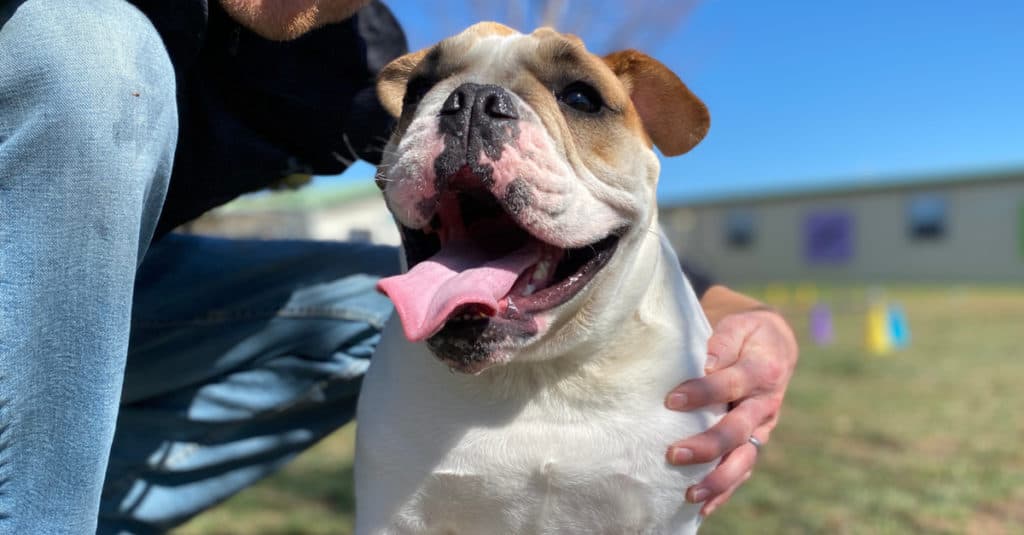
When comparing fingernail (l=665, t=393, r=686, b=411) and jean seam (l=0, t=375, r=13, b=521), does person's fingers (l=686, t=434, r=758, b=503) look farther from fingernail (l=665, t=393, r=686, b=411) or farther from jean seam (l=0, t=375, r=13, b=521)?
jean seam (l=0, t=375, r=13, b=521)

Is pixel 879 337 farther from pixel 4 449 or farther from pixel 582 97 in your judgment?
pixel 4 449

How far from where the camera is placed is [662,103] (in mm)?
2055

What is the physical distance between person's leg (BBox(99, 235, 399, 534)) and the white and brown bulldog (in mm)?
547

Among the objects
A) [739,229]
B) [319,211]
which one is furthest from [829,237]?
[319,211]

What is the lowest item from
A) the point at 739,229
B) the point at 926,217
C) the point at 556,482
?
the point at 739,229

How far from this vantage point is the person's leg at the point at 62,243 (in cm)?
143

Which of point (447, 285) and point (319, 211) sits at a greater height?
point (447, 285)

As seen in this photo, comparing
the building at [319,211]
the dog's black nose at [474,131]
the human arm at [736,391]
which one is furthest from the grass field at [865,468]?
the building at [319,211]

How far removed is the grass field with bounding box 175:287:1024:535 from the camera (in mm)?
3428

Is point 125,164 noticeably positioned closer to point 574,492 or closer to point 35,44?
point 35,44

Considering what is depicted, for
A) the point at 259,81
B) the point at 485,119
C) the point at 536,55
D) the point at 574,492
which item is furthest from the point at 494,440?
the point at 259,81

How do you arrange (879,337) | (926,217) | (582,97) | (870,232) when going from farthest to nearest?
(870,232), (926,217), (879,337), (582,97)

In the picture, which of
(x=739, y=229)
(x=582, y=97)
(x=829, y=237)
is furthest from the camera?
(x=739, y=229)

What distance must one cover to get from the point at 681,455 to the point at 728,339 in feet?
1.37
